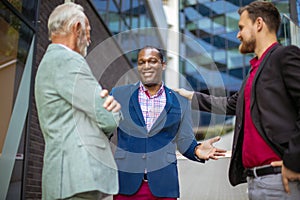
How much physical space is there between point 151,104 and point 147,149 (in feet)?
0.76

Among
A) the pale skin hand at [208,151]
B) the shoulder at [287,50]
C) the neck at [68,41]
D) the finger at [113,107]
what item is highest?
the neck at [68,41]

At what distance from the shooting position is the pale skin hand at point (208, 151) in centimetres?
192

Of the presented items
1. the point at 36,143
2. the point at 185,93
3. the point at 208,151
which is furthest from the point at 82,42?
the point at 36,143

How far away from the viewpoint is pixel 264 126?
59.6 inches

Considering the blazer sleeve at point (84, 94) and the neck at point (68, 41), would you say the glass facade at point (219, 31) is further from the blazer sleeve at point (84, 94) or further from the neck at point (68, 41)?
the blazer sleeve at point (84, 94)

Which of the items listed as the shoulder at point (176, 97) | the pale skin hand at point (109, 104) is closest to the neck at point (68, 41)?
the pale skin hand at point (109, 104)

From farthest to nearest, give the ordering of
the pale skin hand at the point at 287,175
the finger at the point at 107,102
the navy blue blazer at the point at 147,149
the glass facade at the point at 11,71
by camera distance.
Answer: the glass facade at the point at 11,71 < the navy blue blazer at the point at 147,149 < the pale skin hand at the point at 287,175 < the finger at the point at 107,102

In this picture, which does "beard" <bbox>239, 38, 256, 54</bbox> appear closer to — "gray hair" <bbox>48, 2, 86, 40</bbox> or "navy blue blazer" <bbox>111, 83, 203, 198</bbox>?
"navy blue blazer" <bbox>111, 83, 203, 198</bbox>

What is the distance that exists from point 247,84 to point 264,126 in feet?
0.81

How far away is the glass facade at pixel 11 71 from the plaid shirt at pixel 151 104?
69.3 inches

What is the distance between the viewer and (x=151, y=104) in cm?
196

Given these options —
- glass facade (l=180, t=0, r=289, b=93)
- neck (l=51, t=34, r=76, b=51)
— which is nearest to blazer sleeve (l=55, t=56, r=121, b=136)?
neck (l=51, t=34, r=76, b=51)

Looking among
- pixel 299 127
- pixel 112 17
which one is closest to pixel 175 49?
pixel 299 127

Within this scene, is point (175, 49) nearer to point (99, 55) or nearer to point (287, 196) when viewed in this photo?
point (99, 55)
